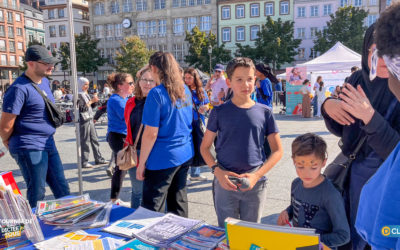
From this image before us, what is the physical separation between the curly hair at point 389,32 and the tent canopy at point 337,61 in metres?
12.7

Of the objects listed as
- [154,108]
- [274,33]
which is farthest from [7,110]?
[274,33]

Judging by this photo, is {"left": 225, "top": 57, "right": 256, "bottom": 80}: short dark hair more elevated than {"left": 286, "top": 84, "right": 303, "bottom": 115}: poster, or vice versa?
{"left": 225, "top": 57, "right": 256, "bottom": 80}: short dark hair

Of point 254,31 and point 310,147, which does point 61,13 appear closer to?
point 254,31

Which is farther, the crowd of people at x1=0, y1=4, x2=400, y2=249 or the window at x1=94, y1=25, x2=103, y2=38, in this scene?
the window at x1=94, y1=25, x2=103, y2=38

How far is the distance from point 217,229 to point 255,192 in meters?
0.53

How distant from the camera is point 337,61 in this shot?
12734 mm

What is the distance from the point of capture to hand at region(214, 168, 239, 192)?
7.02 feet

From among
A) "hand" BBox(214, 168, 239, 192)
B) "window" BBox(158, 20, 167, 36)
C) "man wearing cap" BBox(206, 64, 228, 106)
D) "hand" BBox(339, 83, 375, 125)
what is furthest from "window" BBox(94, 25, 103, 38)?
"hand" BBox(339, 83, 375, 125)

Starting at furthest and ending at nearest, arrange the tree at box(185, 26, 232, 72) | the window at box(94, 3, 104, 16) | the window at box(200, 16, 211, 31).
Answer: the window at box(94, 3, 104, 16) → the window at box(200, 16, 211, 31) → the tree at box(185, 26, 232, 72)

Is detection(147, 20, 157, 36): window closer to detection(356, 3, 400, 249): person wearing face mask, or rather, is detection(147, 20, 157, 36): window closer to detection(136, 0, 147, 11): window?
detection(136, 0, 147, 11): window

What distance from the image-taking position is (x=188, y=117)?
2.75m

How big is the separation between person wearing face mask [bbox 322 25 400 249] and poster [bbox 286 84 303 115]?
13.0 m

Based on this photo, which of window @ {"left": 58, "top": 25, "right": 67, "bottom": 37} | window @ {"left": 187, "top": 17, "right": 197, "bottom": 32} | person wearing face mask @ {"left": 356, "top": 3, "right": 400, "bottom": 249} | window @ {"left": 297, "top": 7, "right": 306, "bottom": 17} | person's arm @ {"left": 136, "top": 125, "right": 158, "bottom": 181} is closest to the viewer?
person wearing face mask @ {"left": 356, "top": 3, "right": 400, "bottom": 249}

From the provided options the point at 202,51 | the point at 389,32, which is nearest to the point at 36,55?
the point at 389,32
